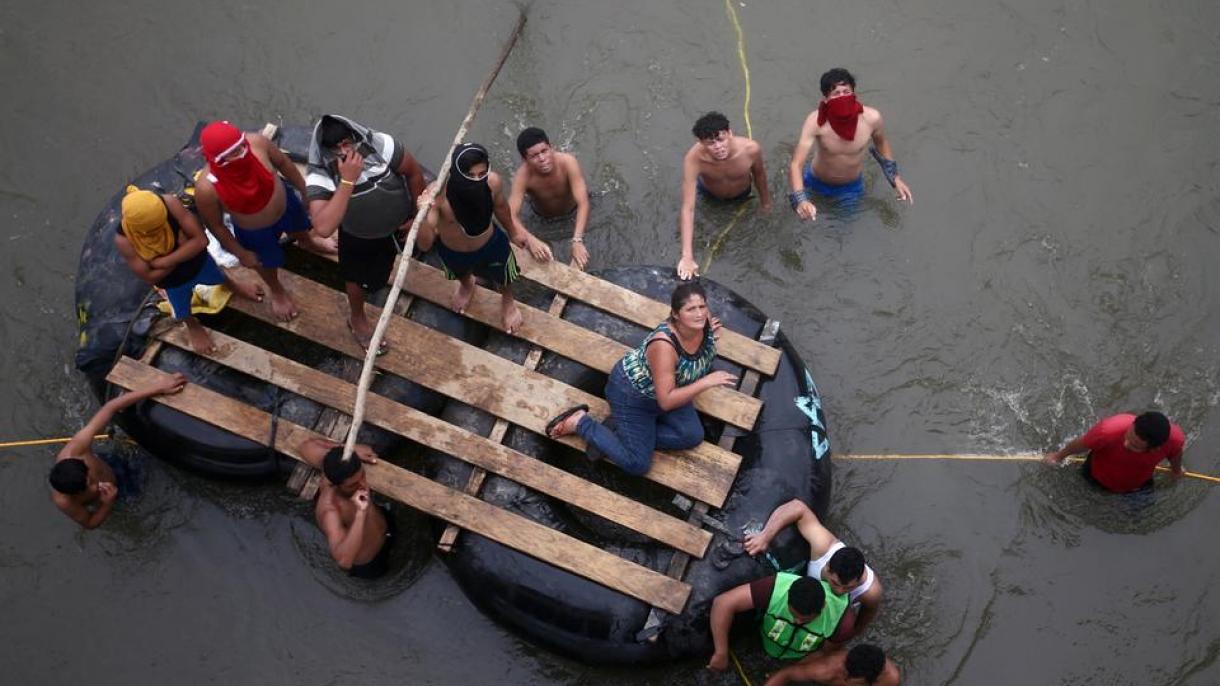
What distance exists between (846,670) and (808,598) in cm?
47

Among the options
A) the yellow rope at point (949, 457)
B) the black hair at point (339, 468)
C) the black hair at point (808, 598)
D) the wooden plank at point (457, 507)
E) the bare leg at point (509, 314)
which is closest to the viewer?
the black hair at point (808, 598)

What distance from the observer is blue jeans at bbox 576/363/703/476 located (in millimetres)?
4777

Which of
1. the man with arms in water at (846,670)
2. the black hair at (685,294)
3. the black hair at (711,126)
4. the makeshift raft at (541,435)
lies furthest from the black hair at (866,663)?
the black hair at (711,126)

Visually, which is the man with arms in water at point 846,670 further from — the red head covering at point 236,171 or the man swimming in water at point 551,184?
the red head covering at point 236,171

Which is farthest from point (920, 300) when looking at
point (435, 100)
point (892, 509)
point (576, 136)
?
point (435, 100)

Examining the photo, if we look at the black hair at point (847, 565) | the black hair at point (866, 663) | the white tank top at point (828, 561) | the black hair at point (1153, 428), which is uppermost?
the black hair at point (1153, 428)

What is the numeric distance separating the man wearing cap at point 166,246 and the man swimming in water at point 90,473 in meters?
0.45

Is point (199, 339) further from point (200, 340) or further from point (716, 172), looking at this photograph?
point (716, 172)

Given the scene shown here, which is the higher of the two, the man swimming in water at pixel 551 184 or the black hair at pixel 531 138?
the black hair at pixel 531 138

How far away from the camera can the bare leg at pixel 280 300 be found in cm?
510

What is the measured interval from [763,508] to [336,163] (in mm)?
2685

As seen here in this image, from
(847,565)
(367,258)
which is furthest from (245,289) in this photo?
(847,565)

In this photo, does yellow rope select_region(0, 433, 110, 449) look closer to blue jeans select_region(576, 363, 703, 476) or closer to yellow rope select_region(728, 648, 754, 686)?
blue jeans select_region(576, 363, 703, 476)

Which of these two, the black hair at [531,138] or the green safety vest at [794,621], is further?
the black hair at [531,138]
